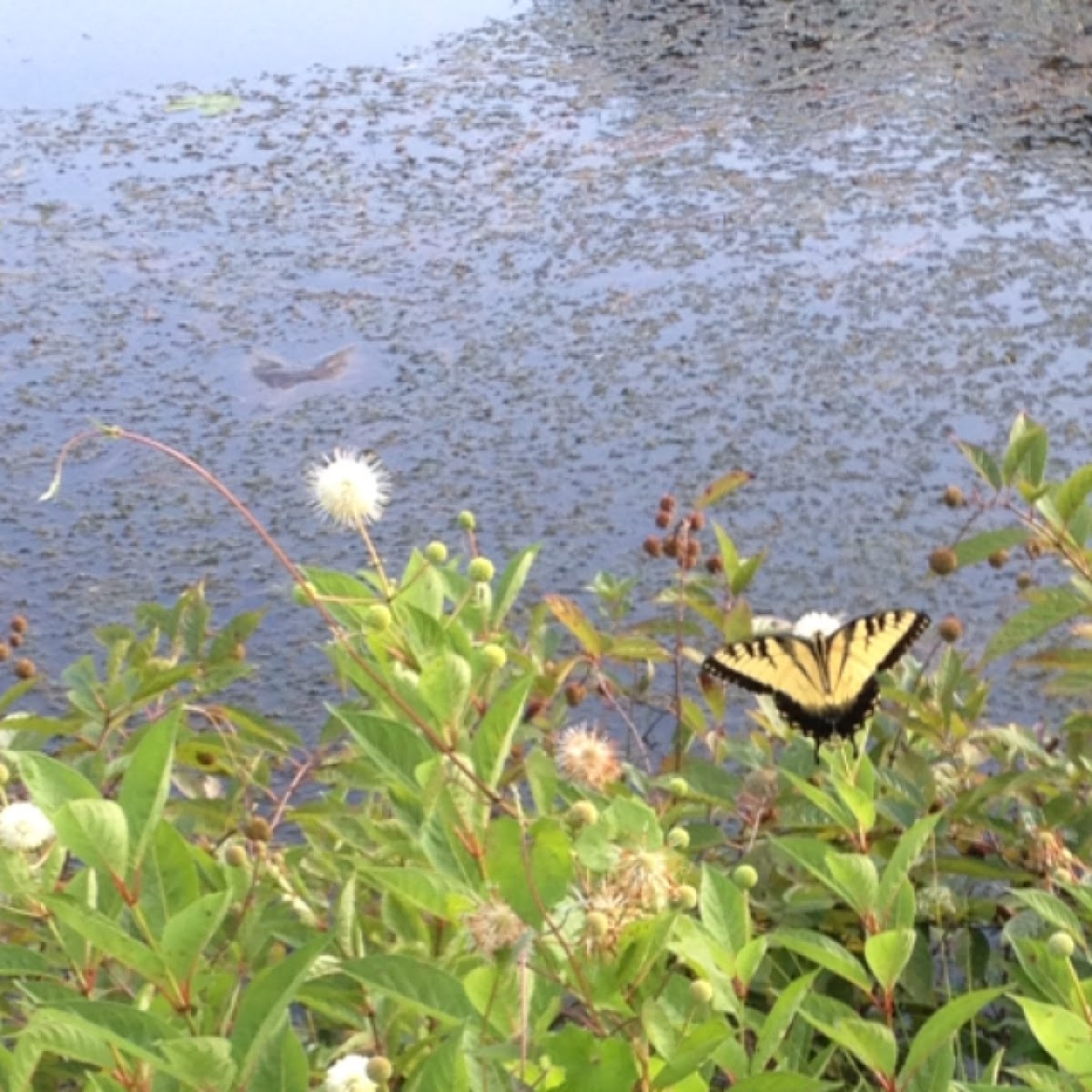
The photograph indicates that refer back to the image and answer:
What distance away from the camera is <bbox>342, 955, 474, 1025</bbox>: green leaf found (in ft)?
2.99

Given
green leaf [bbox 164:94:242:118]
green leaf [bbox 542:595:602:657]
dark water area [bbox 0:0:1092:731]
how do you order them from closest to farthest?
green leaf [bbox 542:595:602:657], dark water area [bbox 0:0:1092:731], green leaf [bbox 164:94:242:118]

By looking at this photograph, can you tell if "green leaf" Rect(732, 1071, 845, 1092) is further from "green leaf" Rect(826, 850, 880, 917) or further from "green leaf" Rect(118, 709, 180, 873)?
"green leaf" Rect(118, 709, 180, 873)

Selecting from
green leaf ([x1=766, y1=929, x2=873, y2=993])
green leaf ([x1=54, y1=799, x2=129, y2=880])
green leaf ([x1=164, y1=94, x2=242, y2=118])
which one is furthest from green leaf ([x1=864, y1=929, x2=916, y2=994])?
green leaf ([x1=164, y1=94, x2=242, y2=118])

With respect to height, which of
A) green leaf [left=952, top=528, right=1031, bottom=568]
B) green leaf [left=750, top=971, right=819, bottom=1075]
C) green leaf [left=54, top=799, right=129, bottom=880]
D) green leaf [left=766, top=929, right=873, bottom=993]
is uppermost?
green leaf [left=54, top=799, right=129, bottom=880]

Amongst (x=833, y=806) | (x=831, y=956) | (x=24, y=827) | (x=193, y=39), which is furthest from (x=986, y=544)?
(x=193, y=39)

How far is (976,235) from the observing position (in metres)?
4.12

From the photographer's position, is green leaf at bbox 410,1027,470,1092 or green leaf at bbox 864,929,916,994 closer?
green leaf at bbox 410,1027,470,1092

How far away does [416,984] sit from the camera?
93cm

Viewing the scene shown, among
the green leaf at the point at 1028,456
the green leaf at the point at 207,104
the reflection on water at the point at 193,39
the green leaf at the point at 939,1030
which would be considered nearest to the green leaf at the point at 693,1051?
the green leaf at the point at 939,1030

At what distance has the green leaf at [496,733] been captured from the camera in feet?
3.33

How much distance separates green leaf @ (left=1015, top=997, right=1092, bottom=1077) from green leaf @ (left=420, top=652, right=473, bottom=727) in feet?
1.23

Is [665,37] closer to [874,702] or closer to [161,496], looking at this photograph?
[161,496]

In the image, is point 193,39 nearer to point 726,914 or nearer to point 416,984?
point 726,914

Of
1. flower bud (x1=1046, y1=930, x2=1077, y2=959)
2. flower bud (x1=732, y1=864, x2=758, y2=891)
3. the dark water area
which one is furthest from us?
the dark water area
